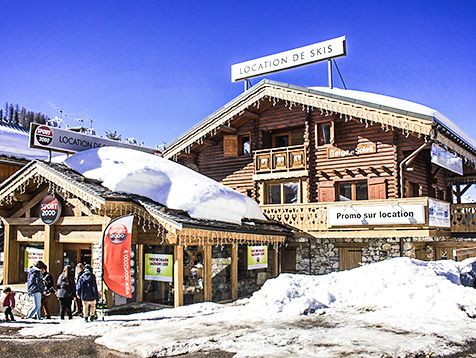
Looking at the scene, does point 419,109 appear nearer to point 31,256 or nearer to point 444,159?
point 444,159

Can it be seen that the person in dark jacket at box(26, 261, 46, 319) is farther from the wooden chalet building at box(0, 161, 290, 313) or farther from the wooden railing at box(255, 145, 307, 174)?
the wooden railing at box(255, 145, 307, 174)

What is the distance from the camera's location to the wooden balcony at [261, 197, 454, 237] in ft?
54.0

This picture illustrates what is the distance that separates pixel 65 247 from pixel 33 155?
1128 cm

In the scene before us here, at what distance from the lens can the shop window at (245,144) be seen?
23.7 meters

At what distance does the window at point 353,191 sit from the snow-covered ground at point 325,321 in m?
5.45

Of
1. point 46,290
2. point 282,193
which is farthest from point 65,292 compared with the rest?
point 282,193

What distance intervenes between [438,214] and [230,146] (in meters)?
9.83

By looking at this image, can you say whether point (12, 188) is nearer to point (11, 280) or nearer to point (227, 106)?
point (11, 280)


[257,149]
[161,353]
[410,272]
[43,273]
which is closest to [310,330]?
[161,353]

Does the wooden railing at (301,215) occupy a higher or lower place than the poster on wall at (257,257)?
higher

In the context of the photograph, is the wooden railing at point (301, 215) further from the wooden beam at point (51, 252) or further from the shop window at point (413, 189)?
the wooden beam at point (51, 252)

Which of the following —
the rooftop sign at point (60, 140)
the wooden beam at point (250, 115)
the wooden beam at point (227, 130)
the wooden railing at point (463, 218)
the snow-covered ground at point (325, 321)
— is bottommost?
the snow-covered ground at point (325, 321)

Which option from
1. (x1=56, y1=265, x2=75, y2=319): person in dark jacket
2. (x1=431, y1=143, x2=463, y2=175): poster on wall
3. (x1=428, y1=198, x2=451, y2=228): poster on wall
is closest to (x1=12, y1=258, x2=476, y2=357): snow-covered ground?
(x1=56, y1=265, x2=75, y2=319): person in dark jacket

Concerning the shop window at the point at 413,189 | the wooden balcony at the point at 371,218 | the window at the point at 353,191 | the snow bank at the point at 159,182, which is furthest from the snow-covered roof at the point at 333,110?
the snow bank at the point at 159,182
